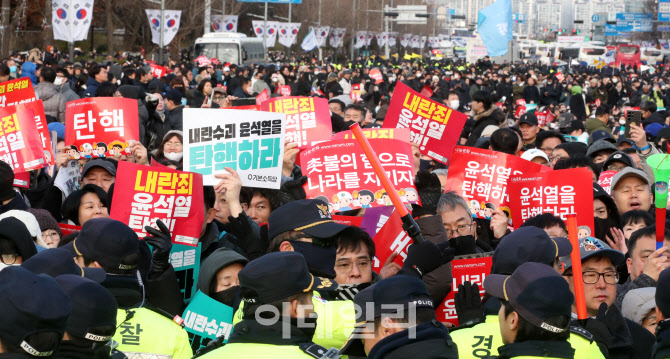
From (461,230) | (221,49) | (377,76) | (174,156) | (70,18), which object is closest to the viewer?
(461,230)

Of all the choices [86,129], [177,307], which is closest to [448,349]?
[177,307]

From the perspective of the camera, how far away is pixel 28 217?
17.7ft

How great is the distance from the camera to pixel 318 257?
14.0 ft

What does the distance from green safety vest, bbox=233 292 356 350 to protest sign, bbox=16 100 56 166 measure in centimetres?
418

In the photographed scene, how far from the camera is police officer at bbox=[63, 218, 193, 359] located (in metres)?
3.78

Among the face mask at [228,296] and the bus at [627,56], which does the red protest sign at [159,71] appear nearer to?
the face mask at [228,296]

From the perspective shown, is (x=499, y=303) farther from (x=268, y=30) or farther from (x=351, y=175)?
(x=268, y=30)

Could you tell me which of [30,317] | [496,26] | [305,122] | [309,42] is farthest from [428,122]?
[309,42]

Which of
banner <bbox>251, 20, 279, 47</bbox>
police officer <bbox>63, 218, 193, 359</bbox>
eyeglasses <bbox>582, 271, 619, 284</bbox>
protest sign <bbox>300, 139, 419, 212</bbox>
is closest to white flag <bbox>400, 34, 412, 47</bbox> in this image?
banner <bbox>251, 20, 279, 47</bbox>

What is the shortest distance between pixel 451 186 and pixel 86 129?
9.72 ft

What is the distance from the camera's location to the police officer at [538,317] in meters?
3.35

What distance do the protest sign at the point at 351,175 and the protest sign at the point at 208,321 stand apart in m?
1.85

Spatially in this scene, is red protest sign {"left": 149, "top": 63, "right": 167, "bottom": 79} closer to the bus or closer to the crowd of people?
the crowd of people

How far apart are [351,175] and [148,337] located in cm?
285
